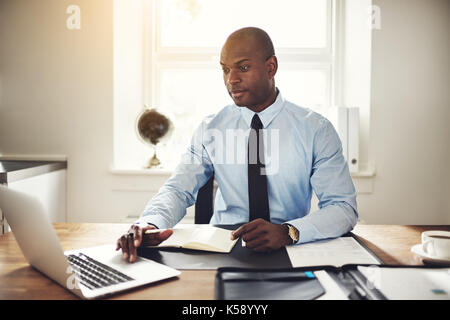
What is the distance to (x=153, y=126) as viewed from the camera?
2301 mm

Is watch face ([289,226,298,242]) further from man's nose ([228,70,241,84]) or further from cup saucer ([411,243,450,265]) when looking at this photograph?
man's nose ([228,70,241,84])

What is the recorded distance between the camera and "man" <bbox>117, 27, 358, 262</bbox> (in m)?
1.29

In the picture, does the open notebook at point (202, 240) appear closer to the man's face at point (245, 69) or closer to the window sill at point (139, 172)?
the man's face at point (245, 69)

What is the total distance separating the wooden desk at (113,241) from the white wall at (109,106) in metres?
1.11

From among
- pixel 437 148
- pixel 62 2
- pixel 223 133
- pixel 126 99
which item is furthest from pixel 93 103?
pixel 437 148

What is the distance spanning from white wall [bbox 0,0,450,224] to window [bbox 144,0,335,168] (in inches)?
16.4

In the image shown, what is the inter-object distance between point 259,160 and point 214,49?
1.54 meters

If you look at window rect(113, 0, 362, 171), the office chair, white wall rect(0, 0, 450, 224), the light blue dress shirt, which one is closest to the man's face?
the light blue dress shirt

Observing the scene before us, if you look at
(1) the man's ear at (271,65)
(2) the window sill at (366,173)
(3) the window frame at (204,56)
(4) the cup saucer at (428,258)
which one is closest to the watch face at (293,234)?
(4) the cup saucer at (428,258)

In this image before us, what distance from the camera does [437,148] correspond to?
2.26 meters

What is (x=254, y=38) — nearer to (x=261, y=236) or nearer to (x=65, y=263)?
(x=261, y=236)

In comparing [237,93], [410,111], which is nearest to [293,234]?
[237,93]

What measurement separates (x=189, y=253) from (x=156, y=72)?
1989 millimetres

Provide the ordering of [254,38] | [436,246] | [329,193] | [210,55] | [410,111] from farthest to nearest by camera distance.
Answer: [210,55]
[410,111]
[254,38]
[329,193]
[436,246]
